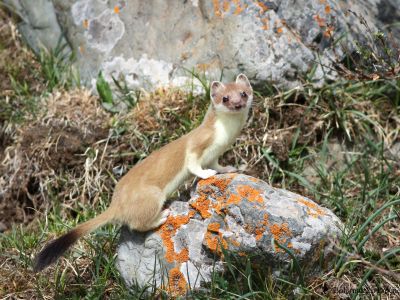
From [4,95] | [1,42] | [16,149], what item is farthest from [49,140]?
[1,42]

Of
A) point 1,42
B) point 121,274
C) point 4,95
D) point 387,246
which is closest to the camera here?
point 121,274

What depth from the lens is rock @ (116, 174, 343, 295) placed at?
4566 mm

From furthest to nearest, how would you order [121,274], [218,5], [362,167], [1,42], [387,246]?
1. [1,42]
2. [218,5]
3. [362,167]
4. [387,246]
5. [121,274]

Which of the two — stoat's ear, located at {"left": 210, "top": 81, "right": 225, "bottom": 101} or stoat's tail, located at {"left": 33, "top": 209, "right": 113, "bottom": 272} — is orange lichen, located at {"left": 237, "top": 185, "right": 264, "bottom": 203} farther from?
stoat's tail, located at {"left": 33, "top": 209, "right": 113, "bottom": 272}

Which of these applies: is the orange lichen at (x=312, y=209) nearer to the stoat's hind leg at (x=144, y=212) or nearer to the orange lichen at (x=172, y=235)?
the orange lichen at (x=172, y=235)

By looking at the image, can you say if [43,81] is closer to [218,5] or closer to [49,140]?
[49,140]

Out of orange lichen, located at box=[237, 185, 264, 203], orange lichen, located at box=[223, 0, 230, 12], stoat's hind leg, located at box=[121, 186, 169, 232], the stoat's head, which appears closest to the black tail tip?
stoat's hind leg, located at box=[121, 186, 169, 232]

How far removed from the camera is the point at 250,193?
186 inches

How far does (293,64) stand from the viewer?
6754 millimetres

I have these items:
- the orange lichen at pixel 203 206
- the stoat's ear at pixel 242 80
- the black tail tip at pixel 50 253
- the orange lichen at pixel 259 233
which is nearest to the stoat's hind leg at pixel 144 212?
the orange lichen at pixel 203 206

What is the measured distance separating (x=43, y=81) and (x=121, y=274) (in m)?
3.47

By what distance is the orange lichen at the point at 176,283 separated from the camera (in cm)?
473

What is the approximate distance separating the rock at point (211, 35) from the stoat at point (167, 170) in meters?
1.14

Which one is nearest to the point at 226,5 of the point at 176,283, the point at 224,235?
the point at 224,235
